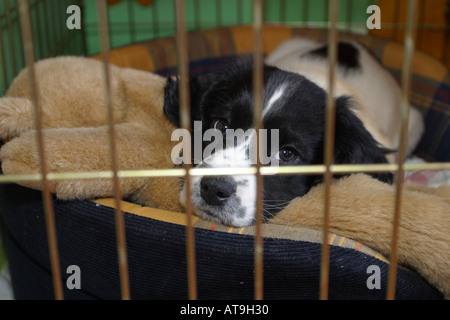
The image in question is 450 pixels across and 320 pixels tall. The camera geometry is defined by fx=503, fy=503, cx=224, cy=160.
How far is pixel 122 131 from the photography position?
1313mm

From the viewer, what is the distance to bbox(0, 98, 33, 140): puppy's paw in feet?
4.09

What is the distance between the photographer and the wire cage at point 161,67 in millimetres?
736

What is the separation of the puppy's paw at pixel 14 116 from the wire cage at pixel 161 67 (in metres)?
0.13

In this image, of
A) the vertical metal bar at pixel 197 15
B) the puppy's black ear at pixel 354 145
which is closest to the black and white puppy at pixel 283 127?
the puppy's black ear at pixel 354 145

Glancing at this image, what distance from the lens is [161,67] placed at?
246 centimetres

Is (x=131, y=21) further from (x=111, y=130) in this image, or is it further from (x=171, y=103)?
(x=111, y=130)

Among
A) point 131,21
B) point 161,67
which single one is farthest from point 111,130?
point 131,21

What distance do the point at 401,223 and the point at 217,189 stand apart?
1.35 feet

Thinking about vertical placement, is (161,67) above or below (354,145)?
above

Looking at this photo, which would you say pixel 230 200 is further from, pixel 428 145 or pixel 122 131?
pixel 428 145

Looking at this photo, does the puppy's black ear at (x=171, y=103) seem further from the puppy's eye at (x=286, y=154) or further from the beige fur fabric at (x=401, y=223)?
the beige fur fabric at (x=401, y=223)

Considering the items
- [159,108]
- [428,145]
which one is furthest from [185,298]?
[428,145]

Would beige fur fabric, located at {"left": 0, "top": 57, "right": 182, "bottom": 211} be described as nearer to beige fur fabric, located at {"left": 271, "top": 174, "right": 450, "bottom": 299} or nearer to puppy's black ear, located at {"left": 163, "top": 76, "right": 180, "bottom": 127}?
puppy's black ear, located at {"left": 163, "top": 76, "right": 180, "bottom": 127}

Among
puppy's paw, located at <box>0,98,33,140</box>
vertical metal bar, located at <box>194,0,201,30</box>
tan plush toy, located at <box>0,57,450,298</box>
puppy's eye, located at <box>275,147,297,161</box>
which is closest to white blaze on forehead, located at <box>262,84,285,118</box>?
puppy's eye, located at <box>275,147,297,161</box>
